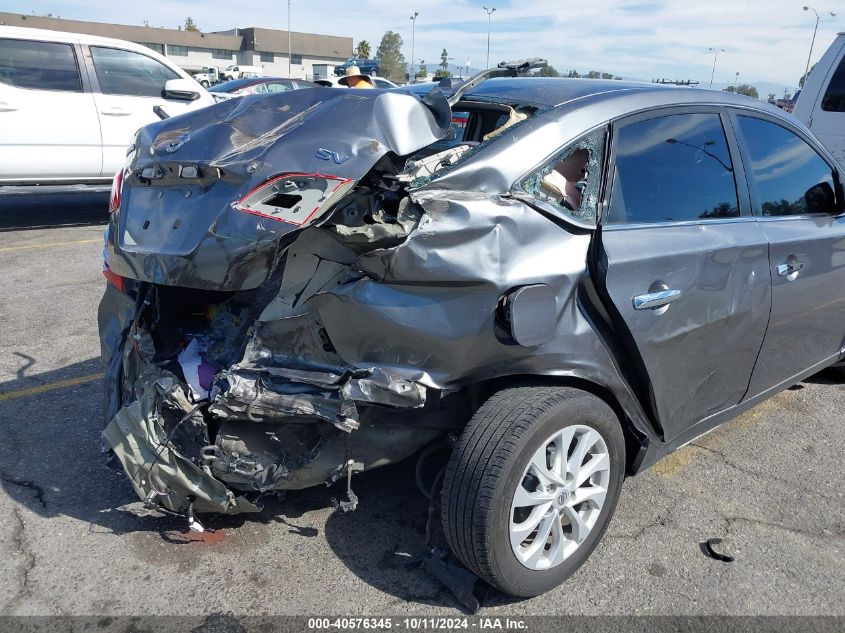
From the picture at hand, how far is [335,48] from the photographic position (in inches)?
3305

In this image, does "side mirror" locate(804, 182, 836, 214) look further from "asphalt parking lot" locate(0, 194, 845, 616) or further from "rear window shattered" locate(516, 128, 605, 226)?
"rear window shattered" locate(516, 128, 605, 226)

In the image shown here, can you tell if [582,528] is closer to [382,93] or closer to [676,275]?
[676,275]

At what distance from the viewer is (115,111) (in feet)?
26.8

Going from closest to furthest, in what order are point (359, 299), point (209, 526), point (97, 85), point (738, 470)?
1. point (359, 299)
2. point (209, 526)
3. point (738, 470)
4. point (97, 85)

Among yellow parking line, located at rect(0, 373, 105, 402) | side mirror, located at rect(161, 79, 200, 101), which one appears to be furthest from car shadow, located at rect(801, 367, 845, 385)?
side mirror, located at rect(161, 79, 200, 101)

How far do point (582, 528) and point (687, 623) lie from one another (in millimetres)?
480

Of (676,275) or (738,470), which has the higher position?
(676,275)

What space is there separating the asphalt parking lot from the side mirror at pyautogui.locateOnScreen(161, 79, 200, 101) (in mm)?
4811

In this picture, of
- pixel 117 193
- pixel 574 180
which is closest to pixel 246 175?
pixel 117 193

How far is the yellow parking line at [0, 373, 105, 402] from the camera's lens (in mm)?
4035

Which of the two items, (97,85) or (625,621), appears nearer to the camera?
(625,621)

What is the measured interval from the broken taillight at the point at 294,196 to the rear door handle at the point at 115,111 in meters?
6.66

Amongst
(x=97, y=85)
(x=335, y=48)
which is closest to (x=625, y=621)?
(x=97, y=85)

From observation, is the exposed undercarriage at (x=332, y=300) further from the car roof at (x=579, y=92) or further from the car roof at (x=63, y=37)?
the car roof at (x=63, y=37)
